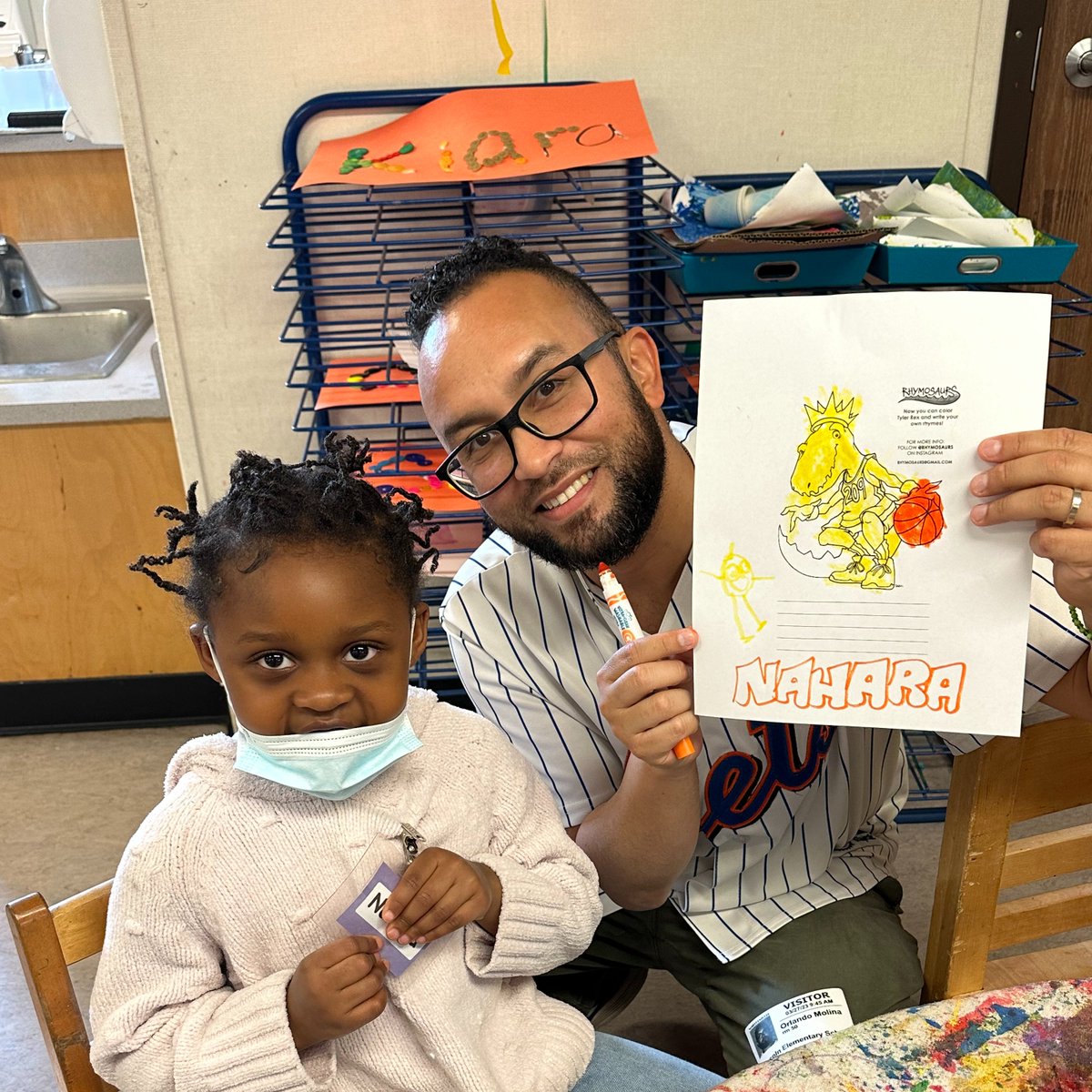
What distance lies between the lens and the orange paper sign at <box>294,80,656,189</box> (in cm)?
165

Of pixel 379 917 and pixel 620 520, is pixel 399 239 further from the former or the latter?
pixel 379 917

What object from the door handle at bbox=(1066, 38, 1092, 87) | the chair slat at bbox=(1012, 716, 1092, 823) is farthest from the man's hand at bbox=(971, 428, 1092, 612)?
the door handle at bbox=(1066, 38, 1092, 87)

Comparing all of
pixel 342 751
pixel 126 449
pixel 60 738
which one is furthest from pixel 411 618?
pixel 60 738

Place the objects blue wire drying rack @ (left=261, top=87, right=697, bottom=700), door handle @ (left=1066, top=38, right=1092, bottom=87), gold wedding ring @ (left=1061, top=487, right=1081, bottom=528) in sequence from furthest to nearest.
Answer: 1. door handle @ (left=1066, top=38, right=1092, bottom=87)
2. blue wire drying rack @ (left=261, top=87, right=697, bottom=700)
3. gold wedding ring @ (left=1061, top=487, right=1081, bottom=528)

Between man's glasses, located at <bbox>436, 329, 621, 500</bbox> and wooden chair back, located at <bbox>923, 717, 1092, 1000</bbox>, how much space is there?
0.51 meters

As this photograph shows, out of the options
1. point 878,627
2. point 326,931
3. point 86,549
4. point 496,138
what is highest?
point 496,138

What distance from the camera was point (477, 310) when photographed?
1173 millimetres

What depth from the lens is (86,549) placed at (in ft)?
8.39

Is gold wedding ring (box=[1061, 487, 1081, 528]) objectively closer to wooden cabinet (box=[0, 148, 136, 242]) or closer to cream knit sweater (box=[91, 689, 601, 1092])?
cream knit sweater (box=[91, 689, 601, 1092])

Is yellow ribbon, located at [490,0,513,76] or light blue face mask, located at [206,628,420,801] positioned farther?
yellow ribbon, located at [490,0,513,76]

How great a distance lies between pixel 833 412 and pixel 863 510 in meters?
0.08

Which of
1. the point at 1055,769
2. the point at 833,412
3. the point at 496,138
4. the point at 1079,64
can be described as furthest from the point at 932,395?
the point at 1079,64

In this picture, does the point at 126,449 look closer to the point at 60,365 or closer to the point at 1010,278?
the point at 60,365

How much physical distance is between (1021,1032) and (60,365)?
2612mm
